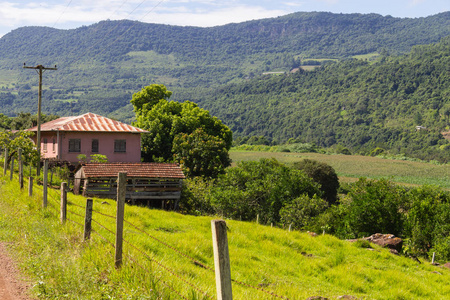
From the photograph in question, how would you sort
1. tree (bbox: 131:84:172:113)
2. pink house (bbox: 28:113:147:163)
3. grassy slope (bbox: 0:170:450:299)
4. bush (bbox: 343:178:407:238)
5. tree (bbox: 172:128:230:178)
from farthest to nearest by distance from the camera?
tree (bbox: 131:84:172:113) < tree (bbox: 172:128:230:178) < pink house (bbox: 28:113:147:163) < bush (bbox: 343:178:407:238) < grassy slope (bbox: 0:170:450:299)

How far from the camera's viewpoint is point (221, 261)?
5188 mm

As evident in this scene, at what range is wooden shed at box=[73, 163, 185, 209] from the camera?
1237 inches

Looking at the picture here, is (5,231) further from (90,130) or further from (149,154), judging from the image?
(149,154)

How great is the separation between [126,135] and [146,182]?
1164 cm

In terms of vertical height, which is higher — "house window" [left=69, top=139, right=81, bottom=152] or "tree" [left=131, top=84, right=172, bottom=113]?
"tree" [left=131, top=84, right=172, bottom=113]

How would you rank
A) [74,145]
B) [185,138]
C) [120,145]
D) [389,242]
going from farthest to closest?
1. [185,138]
2. [120,145]
3. [74,145]
4. [389,242]

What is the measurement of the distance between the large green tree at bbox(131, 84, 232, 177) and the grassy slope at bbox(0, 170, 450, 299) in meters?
23.3

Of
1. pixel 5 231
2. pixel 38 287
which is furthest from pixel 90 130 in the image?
pixel 38 287

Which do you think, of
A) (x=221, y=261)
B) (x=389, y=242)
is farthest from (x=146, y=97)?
(x=221, y=261)

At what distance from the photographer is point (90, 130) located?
41.1m

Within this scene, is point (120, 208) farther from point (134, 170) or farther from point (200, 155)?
point (200, 155)

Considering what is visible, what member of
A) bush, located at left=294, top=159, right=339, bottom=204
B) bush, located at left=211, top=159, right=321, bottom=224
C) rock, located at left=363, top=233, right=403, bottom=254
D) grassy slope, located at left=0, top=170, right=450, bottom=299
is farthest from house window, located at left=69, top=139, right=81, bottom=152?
rock, located at left=363, top=233, right=403, bottom=254

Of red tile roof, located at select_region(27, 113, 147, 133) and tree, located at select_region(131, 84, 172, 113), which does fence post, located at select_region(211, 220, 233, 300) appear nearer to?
red tile roof, located at select_region(27, 113, 147, 133)

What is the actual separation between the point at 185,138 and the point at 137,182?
13.9 m
